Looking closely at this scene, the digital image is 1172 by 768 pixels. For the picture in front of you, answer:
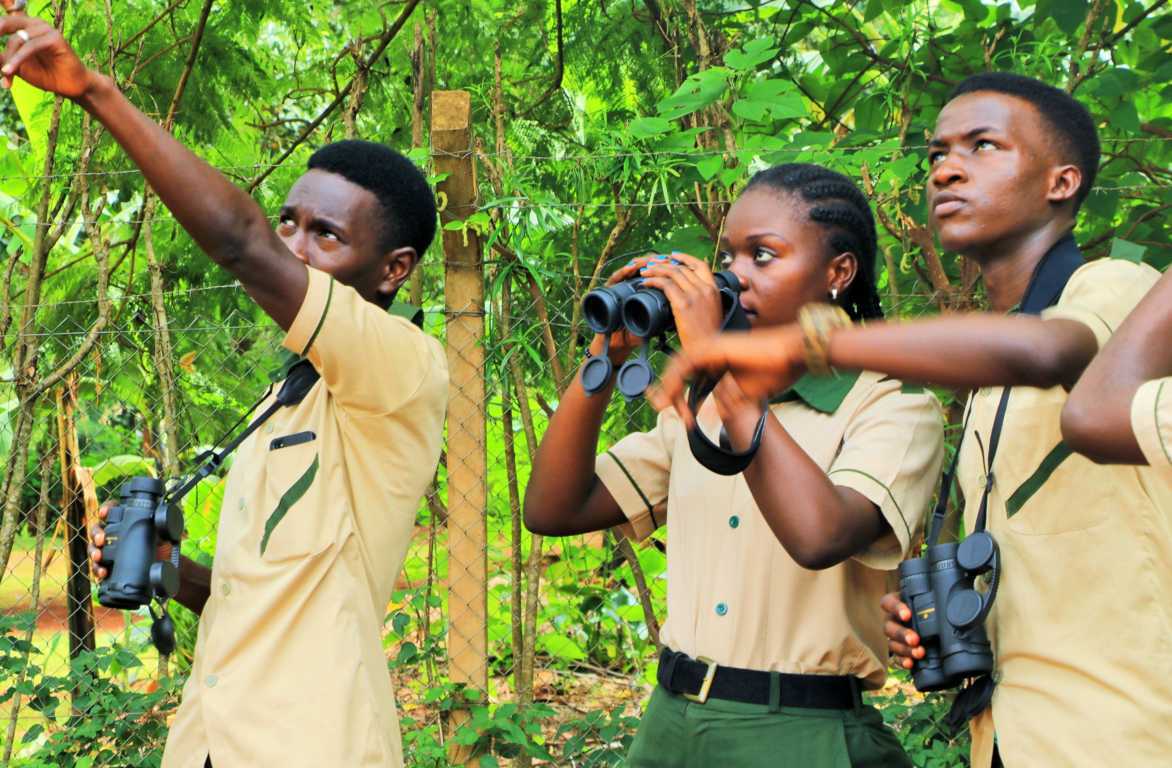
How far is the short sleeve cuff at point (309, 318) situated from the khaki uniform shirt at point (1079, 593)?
1123mm

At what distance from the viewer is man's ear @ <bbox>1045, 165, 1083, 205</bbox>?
2.38 meters

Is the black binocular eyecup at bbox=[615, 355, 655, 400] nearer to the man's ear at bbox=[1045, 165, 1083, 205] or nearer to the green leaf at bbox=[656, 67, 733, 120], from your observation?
the man's ear at bbox=[1045, 165, 1083, 205]

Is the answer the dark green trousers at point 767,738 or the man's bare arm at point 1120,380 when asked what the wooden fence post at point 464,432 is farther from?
the man's bare arm at point 1120,380

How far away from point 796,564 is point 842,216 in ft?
2.25

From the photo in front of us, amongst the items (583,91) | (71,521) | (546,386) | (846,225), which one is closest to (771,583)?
(846,225)

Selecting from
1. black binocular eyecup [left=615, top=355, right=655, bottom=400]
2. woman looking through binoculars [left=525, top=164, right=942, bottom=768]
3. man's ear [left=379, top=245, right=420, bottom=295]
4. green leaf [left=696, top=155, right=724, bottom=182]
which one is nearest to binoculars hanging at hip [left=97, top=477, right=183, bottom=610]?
man's ear [left=379, top=245, right=420, bottom=295]

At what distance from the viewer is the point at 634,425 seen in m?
4.68

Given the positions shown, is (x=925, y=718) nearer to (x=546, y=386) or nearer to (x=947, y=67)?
(x=546, y=386)

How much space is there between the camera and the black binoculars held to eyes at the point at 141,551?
242 centimetres

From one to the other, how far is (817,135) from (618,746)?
1.93m

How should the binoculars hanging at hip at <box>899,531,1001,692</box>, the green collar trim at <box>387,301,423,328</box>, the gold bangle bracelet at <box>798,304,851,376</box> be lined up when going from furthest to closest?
the green collar trim at <box>387,301,423,328</box>, the binoculars hanging at hip at <box>899,531,1001,692</box>, the gold bangle bracelet at <box>798,304,851,376</box>

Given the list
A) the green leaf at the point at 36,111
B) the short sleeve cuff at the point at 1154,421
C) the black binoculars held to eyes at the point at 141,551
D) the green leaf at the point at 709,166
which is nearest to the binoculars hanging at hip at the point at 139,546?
the black binoculars held to eyes at the point at 141,551

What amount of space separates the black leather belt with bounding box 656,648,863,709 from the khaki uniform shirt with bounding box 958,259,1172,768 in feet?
0.79

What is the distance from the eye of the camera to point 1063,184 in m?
2.39
